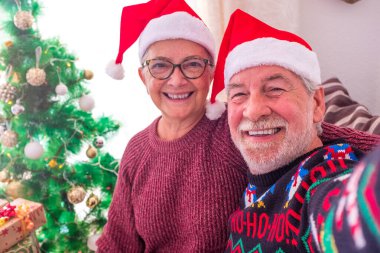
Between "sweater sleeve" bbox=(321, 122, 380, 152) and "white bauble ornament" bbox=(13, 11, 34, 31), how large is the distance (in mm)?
1374

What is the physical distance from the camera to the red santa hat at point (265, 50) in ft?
2.71

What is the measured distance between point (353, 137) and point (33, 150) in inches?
56.2

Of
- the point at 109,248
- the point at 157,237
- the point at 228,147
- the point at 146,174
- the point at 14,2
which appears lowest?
the point at 109,248

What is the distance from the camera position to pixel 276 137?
2.69 feet

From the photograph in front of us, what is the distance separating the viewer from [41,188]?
5.73 feet

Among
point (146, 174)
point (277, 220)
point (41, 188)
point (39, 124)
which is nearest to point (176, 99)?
point (146, 174)

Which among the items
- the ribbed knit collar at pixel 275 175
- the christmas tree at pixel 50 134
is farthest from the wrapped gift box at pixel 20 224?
the ribbed knit collar at pixel 275 175

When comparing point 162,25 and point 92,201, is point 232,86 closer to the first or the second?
point 162,25

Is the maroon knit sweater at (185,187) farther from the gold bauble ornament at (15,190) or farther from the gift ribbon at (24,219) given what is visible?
the gold bauble ornament at (15,190)

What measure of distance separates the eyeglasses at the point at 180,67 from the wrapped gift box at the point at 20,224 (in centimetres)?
94

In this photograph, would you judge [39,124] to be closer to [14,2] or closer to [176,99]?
[14,2]

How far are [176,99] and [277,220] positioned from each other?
22.7 inches

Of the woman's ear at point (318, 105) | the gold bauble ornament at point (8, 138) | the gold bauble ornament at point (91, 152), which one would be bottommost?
the gold bauble ornament at point (91, 152)

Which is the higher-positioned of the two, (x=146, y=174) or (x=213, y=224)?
(x=146, y=174)
